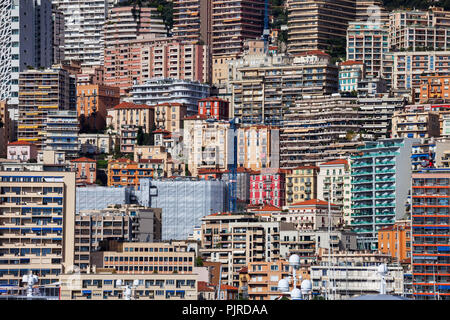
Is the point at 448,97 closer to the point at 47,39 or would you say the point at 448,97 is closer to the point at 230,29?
the point at 230,29

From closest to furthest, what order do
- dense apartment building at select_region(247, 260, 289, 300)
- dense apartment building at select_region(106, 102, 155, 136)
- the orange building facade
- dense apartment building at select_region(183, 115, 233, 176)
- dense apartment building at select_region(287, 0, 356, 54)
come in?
dense apartment building at select_region(247, 260, 289, 300) → the orange building facade → dense apartment building at select_region(183, 115, 233, 176) → dense apartment building at select_region(106, 102, 155, 136) → dense apartment building at select_region(287, 0, 356, 54)

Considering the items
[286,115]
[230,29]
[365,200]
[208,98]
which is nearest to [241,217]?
[365,200]

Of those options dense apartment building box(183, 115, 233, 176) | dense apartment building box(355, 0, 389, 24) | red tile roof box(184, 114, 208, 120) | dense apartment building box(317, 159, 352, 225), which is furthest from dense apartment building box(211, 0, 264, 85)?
dense apartment building box(317, 159, 352, 225)

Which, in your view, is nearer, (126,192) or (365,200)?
(365,200)

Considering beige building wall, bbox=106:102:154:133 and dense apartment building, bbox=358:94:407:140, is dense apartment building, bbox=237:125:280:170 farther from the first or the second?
beige building wall, bbox=106:102:154:133

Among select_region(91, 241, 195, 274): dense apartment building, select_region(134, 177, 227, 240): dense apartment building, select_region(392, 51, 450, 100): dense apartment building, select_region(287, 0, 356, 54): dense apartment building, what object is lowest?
select_region(91, 241, 195, 274): dense apartment building

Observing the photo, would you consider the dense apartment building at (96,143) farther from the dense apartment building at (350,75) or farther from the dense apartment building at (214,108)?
the dense apartment building at (350,75)

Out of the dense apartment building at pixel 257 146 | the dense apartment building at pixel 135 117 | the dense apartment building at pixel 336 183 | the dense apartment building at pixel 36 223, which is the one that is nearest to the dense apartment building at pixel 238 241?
the dense apartment building at pixel 336 183
